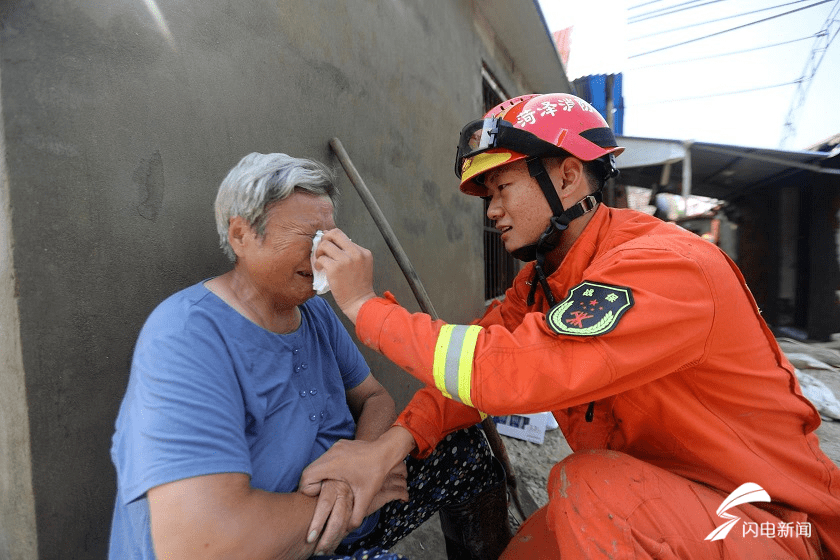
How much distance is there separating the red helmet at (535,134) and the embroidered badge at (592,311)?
67 cm

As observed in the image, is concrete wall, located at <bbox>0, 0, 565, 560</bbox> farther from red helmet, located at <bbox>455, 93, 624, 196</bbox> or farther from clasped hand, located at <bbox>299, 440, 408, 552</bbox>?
red helmet, located at <bbox>455, 93, 624, 196</bbox>

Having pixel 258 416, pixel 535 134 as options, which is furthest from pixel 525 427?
pixel 258 416

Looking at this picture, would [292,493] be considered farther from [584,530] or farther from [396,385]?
[396,385]

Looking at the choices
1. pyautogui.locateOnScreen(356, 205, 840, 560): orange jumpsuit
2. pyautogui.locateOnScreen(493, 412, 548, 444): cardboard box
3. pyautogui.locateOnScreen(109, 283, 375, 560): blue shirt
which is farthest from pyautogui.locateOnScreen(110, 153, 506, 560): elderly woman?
pyautogui.locateOnScreen(493, 412, 548, 444): cardboard box

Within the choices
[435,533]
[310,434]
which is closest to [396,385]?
[435,533]

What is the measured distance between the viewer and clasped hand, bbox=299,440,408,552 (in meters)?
1.40

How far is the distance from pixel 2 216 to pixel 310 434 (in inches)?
43.7

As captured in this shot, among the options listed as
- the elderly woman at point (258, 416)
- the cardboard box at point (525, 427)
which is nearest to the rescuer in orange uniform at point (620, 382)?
the elderly woman at point (258, 416)

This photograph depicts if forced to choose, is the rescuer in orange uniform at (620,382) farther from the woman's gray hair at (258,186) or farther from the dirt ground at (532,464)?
the dirt ground at (532,464)

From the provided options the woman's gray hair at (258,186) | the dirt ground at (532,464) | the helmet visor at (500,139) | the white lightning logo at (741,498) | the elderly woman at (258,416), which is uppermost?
the helmet visor at (500,139)

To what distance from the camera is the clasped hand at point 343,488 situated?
4.60ft

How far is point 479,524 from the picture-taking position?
6.65ft

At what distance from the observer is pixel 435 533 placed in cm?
270

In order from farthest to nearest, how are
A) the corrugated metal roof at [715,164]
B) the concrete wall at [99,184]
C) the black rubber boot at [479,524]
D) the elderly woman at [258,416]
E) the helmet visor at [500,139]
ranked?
the corrugated metal roof at [715,164] → the black rubber boot at [479,524] → the helmet visor at [500,139] → the concrete wall at [99,184] → the elderly woman at [258,416]
